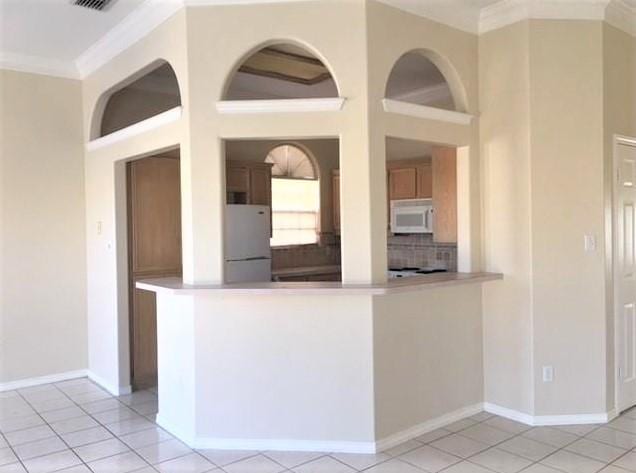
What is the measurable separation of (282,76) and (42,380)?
3.57m

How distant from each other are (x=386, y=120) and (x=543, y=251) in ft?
4.64

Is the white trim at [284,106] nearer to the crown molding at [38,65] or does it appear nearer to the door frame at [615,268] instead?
the door frame at [615,268]

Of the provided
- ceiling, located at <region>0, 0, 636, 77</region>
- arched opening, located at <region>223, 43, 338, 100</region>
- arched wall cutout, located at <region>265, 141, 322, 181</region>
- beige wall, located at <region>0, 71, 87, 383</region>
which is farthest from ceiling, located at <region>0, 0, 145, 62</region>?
arched wall cutout, located at <region>265, 141, 322, 181</region>

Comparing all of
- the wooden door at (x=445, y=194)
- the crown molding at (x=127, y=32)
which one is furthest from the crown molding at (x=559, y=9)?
the crown molding at (x=127, y=32)

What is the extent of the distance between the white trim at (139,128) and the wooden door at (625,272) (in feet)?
10.1

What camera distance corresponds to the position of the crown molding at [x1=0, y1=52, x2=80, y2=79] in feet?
14.9

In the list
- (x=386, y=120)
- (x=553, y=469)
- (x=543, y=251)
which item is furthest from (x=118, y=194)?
(x=553, y=469)

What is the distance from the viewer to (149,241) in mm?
4730

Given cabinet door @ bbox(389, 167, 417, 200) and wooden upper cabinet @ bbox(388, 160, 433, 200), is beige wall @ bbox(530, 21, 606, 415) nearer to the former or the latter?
wooden upper cabinet @ bbox(388, 160, 433, 200)

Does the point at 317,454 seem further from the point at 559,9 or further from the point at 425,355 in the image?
the point at 559,9

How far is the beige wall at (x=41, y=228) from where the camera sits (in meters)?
4.62

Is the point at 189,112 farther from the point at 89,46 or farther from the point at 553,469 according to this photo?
the point at 553,469

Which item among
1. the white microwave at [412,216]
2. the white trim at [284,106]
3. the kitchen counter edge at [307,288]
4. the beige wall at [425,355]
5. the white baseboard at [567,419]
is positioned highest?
the white trim at [284,106]

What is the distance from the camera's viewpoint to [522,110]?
3.66 meters
